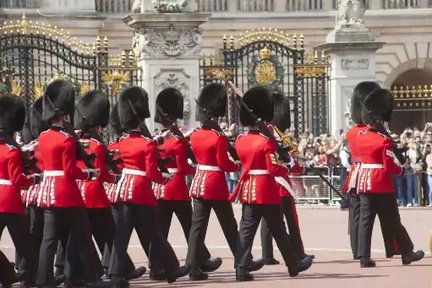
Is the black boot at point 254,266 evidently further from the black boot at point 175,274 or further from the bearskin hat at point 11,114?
the bearskin hat at point 11,114

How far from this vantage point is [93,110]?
13.1 m

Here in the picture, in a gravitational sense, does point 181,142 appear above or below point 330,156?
above

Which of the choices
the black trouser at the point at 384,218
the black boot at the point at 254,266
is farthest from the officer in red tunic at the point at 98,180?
the black trouser at the point at 384,218

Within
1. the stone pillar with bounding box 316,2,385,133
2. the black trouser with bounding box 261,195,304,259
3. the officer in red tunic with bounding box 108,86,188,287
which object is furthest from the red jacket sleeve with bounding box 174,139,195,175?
the stone pillar with bounding box 316,2,385,133

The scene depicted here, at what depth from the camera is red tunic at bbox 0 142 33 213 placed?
12.2 metres

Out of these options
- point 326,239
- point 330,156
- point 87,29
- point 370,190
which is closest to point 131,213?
point 370,190

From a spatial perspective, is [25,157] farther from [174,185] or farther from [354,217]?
[354,217]

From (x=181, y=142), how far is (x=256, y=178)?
812mm

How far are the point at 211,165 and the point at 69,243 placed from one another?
1.65m

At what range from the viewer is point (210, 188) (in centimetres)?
1333

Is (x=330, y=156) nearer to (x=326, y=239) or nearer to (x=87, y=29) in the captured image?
(x=326, y=239)

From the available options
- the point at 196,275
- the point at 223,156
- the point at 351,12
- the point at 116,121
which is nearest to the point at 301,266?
the point at 196,275

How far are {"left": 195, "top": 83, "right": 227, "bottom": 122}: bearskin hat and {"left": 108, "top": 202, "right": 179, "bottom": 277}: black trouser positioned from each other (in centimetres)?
135

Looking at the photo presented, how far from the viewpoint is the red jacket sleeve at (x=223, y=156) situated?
13281mm
